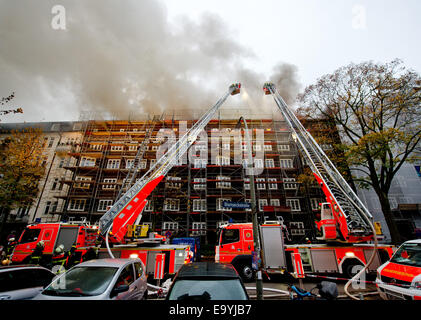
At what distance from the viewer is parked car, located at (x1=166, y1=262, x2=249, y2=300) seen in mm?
3631

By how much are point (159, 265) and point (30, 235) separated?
9967mm

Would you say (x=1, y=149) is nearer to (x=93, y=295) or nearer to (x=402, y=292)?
(x=93, y=295)

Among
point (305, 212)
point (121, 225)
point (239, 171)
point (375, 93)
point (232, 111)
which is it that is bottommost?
point (121, 225)

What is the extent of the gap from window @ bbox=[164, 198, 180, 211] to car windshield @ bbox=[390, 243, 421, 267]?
1902cm

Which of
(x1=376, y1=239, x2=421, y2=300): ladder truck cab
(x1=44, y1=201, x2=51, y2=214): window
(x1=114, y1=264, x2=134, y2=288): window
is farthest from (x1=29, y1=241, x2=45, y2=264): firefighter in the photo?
(x1=44, y1=201, x2=51, y2=214): window

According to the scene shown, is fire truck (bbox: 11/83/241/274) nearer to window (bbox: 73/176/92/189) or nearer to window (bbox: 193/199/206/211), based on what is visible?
window (bbox: 193/199/206/211)

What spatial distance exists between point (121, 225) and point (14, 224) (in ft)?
88.7

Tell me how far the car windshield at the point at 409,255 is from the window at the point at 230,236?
641 centimetres

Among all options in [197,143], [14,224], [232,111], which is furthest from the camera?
[232,111]

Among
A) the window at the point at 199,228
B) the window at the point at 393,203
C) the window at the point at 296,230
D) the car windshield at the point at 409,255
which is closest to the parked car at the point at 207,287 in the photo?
the car windshield at the point at 409,255

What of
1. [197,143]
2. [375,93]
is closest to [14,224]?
[197,143]

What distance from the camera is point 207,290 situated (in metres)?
3.70
